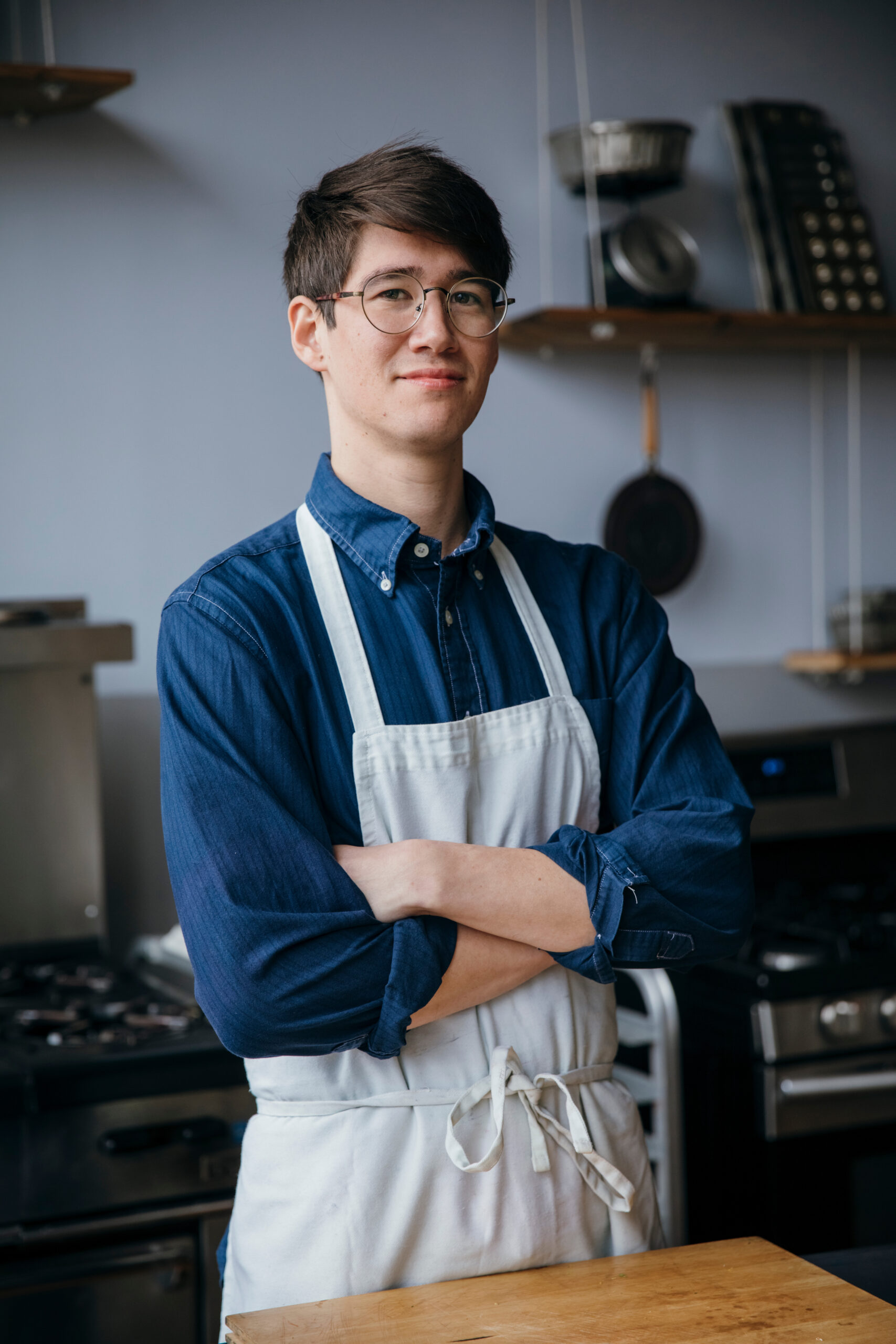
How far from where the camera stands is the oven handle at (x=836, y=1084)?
2.12m

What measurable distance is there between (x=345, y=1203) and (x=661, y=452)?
6.67 ft

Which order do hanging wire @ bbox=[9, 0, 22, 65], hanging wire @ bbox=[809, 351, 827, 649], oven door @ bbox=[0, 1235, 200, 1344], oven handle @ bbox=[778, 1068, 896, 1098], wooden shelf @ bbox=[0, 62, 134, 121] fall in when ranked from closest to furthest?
oven door @ bbox=[0, 1235, 200, 1344], wooden shelf @ bbox=[0, 62, 134, 121], oven handle @ bbox=[778, 1068, 896, 1098], hanging wire @ bbox=[9, 0, 22, 65], hanging wire @ bbox=[809, 351, 827, 649]

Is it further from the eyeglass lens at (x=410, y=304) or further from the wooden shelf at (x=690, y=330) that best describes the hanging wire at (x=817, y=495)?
the eyeglass lens at (x=410, y=304)

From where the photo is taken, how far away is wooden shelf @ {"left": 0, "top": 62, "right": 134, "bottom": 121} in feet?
6.63

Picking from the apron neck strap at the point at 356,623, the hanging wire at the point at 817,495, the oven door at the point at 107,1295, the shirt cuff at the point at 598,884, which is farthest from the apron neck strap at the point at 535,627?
the hanging wire at the point at 817,495

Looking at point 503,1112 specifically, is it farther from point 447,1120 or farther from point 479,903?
point 479,903

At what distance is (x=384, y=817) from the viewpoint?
116cm

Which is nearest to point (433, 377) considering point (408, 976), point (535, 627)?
point (535, 627)

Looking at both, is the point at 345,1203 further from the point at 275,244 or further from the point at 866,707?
the point at 866,707

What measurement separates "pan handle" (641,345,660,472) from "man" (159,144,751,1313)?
61.6 inches

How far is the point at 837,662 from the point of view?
110 inches

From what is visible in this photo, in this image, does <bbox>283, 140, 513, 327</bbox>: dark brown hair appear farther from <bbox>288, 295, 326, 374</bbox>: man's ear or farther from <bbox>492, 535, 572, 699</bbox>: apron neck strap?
<bbox>492, 535, 572, 699</bbox>: apron neck strap

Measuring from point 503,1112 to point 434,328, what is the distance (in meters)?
0.66

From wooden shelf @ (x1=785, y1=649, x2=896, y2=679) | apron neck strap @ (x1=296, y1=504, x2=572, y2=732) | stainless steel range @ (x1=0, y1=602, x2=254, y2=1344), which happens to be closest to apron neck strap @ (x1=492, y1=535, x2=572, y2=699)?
apron neck strap @ (x1=296, y1=504, x2=572, y2=732)
